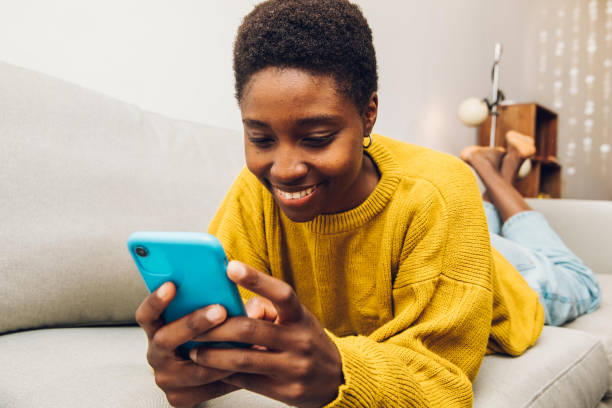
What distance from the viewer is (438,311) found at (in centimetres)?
60

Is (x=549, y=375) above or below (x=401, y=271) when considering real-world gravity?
below

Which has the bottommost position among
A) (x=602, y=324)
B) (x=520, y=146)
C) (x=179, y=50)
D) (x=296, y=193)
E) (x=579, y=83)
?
(x=602, y=324)

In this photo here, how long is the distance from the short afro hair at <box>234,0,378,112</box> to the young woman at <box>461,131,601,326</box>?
75 cm

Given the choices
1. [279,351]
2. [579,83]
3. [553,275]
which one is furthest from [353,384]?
[579,83]

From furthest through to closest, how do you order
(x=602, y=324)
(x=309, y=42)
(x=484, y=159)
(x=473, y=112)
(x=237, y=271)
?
1. (x=473, y=112)
2. (x=484, y=159)
3. (x=602, y=324)
4. (x=309, y=42)
5. (x=237, y=271)

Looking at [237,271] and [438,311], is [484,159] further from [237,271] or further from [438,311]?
[237,271]

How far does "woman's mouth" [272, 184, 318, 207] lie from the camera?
545 millimetres

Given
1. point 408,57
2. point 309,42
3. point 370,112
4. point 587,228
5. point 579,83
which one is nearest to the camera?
point 309,42

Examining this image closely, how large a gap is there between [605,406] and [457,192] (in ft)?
2.17

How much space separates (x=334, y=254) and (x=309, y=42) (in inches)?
12.9

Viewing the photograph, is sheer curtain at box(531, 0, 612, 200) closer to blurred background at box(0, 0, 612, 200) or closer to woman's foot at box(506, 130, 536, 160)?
blurred background at box(0, 0, 612, 200)

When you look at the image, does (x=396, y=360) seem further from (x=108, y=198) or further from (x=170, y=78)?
(x=170, y=78)

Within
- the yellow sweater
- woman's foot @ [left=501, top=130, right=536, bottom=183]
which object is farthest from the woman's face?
woman's foot @ [left=501, top=130, right=536, bottom=183]

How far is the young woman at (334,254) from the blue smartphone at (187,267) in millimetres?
12
